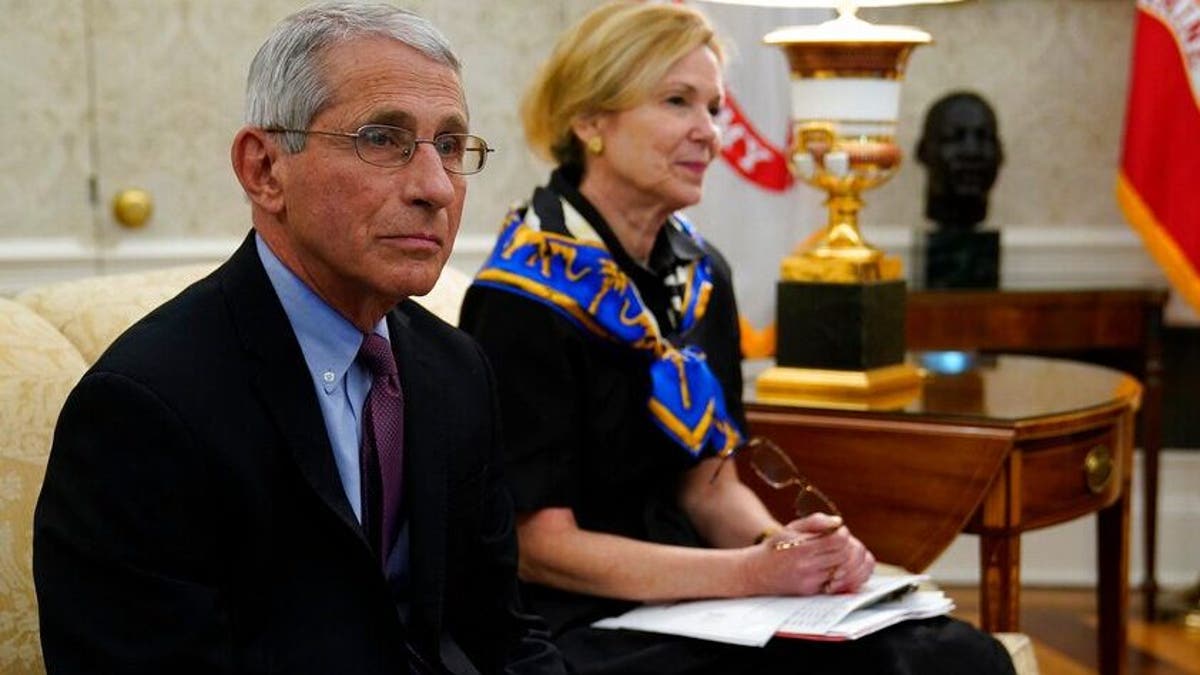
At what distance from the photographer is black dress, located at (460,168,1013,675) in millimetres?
2166

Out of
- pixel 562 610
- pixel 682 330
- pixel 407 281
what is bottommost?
pixel 562 610

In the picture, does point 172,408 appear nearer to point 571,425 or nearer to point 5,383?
point 5,383

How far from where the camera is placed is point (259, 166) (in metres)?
1.51

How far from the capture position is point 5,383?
185 cm

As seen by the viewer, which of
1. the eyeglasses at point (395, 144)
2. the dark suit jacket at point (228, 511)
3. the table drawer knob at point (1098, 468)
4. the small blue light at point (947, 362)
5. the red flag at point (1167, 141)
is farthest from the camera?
the red flag at point (1167, 141)

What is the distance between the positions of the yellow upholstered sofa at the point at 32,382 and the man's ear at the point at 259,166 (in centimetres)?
49

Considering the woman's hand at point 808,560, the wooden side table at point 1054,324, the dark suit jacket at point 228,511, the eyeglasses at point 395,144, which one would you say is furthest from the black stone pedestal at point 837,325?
the eyeglasses at point 395,144

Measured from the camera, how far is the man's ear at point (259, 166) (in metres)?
1.50

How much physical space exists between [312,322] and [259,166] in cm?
15

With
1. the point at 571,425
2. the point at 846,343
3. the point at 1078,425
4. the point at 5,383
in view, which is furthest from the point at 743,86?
the point at 5,383

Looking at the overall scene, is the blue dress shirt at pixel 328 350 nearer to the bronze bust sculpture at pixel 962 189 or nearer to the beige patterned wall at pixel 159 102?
the beige patterned wall at pixel 159 102

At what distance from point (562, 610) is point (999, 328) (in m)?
2.29

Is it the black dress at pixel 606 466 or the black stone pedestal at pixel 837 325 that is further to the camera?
the black stone pedestal at pixel 837 325

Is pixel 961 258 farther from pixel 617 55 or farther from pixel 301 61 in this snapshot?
pixel 301 61
